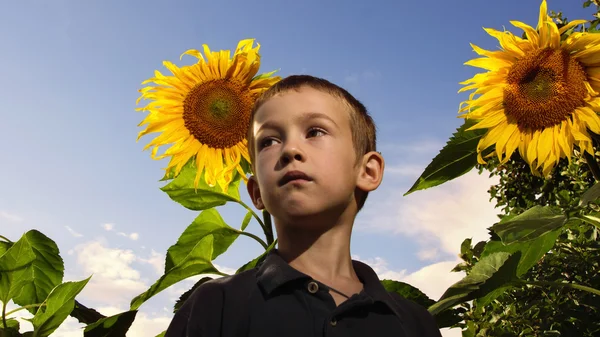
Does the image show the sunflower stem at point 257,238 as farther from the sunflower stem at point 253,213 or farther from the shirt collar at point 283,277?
the shirt collar at point 283,277

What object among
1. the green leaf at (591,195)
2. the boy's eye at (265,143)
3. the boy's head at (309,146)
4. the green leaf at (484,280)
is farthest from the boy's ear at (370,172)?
the green leaf at (591,195)

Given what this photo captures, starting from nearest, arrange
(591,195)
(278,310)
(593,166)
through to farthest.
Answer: (278,310)
(591,195)
(593,166)

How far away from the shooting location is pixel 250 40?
2.95m

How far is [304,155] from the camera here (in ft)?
6.17

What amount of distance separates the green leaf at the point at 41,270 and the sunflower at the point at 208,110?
58cm

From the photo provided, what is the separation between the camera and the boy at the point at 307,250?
Result: 179 cm

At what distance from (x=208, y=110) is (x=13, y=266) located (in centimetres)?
102

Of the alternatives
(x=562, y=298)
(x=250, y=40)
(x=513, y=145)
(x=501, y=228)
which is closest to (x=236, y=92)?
(x=250, y=40)

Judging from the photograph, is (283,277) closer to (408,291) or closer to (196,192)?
(408,291)

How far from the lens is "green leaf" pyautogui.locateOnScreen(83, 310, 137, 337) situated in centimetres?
241

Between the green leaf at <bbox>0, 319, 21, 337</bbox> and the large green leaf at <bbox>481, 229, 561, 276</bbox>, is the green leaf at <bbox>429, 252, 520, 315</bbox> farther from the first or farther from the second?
the green leaf at <bbox>0, 319, 21, 337</bbox>

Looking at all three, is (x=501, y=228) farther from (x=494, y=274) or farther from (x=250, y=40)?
(x=250, y=40)

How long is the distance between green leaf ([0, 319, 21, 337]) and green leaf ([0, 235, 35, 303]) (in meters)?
0.11

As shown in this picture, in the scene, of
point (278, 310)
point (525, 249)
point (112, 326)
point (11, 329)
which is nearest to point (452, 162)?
point (525, 249)
